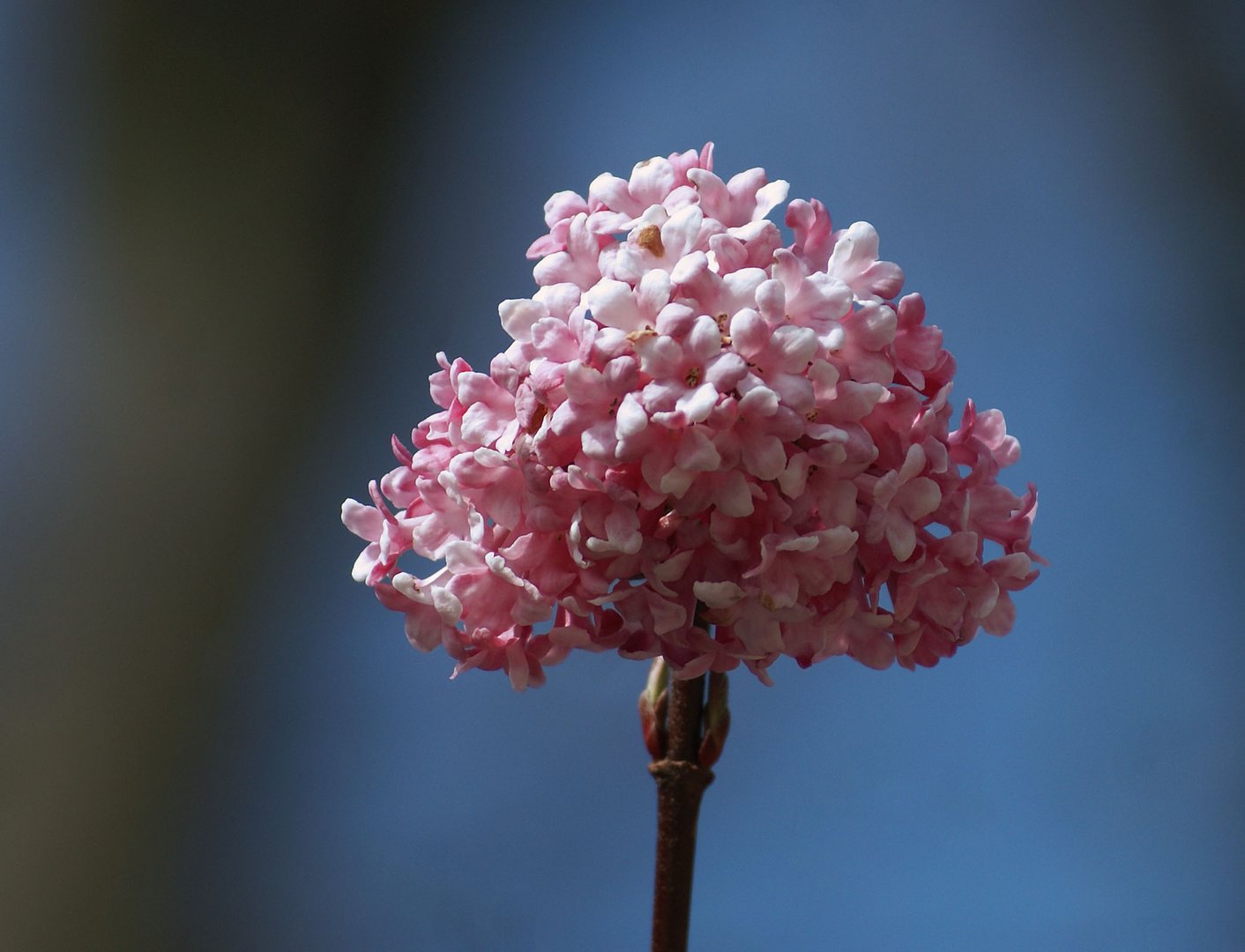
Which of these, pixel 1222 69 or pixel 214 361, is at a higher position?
pixel 1222 69

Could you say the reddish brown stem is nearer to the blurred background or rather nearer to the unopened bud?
the unopened bud

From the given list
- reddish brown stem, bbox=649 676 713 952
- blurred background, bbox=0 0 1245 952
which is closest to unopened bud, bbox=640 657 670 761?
reddish brown stem, bbox=649 676 713 952

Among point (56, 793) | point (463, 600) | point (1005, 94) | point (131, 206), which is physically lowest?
point (463, 600)

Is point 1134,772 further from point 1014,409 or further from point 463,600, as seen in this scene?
point 463,600

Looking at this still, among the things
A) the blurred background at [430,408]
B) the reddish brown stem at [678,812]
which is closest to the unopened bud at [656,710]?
the reddish brown stem at [678,812]

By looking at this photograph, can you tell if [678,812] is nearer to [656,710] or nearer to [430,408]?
[656,710]

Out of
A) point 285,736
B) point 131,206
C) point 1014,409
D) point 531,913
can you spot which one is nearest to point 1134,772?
point 1014,409
